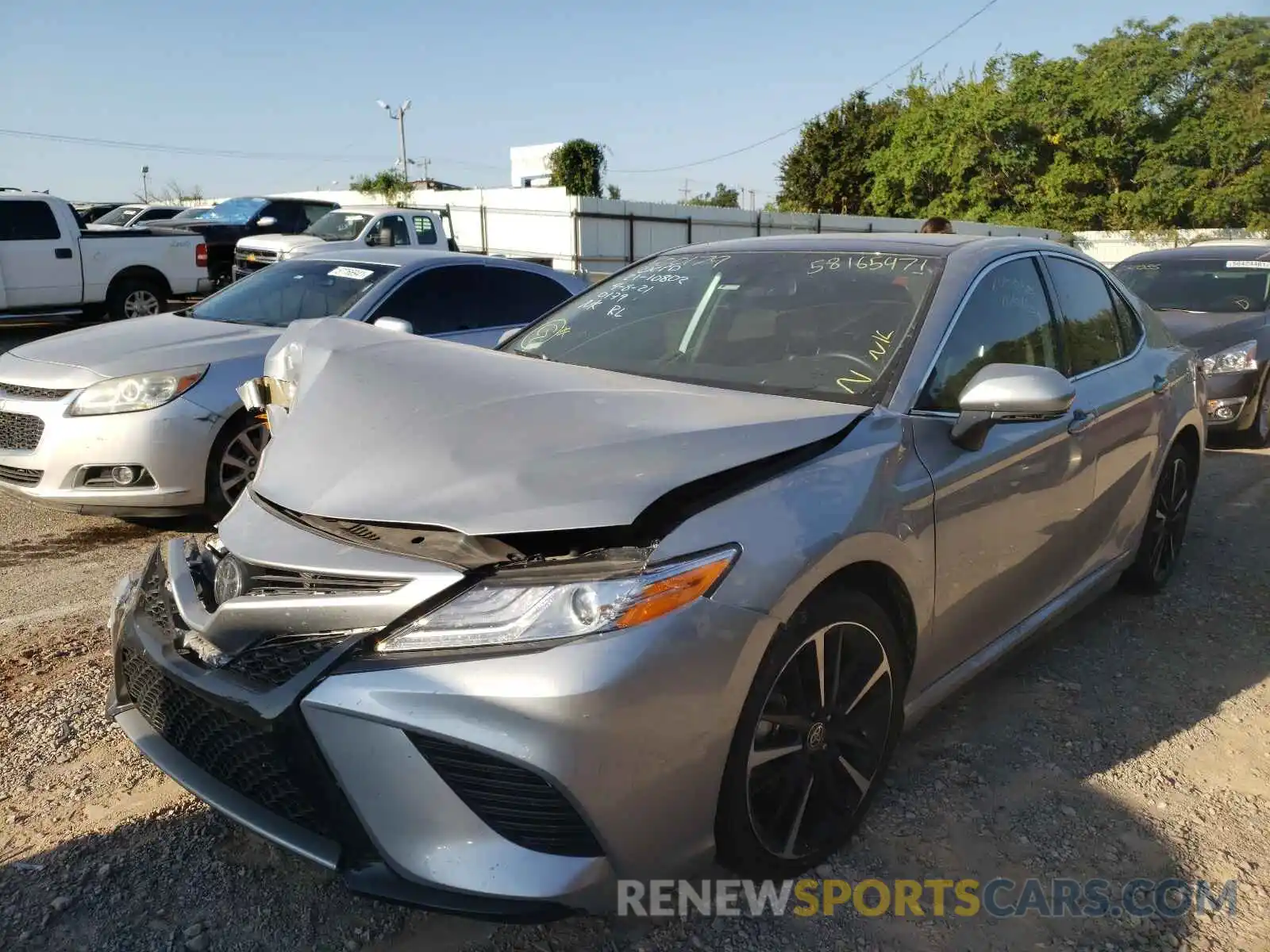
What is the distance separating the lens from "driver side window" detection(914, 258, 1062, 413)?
9.43 ft

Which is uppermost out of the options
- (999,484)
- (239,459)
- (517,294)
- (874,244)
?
(874,244)

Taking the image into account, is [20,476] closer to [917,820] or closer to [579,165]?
[917,820]

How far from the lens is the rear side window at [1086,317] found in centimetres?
368

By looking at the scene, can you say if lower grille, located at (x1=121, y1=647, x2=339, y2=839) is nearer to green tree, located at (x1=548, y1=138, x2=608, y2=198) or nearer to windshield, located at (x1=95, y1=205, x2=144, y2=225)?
windshield, located at (x1=95, y1=205, x2=144, y2=225)

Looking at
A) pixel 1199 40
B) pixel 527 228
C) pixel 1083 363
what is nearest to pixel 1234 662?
pixel 1083 363

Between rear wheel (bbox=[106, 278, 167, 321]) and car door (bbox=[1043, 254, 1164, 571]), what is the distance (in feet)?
38.2

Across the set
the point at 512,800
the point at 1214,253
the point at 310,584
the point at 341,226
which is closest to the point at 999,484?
the point at 512,800

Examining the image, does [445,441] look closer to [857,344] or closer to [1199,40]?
[857,344]

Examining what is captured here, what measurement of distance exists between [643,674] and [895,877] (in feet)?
3.65

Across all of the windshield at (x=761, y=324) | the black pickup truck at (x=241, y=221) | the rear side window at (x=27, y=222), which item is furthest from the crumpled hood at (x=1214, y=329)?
the black pickup truck at (x=241, y=221)

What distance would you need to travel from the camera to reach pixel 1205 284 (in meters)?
8.83

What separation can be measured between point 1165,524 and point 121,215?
24762 millimetres

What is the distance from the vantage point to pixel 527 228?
24.2 metres

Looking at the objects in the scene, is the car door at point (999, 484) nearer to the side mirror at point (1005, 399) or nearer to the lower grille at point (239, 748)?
the side mirror at point (1005, 399)
